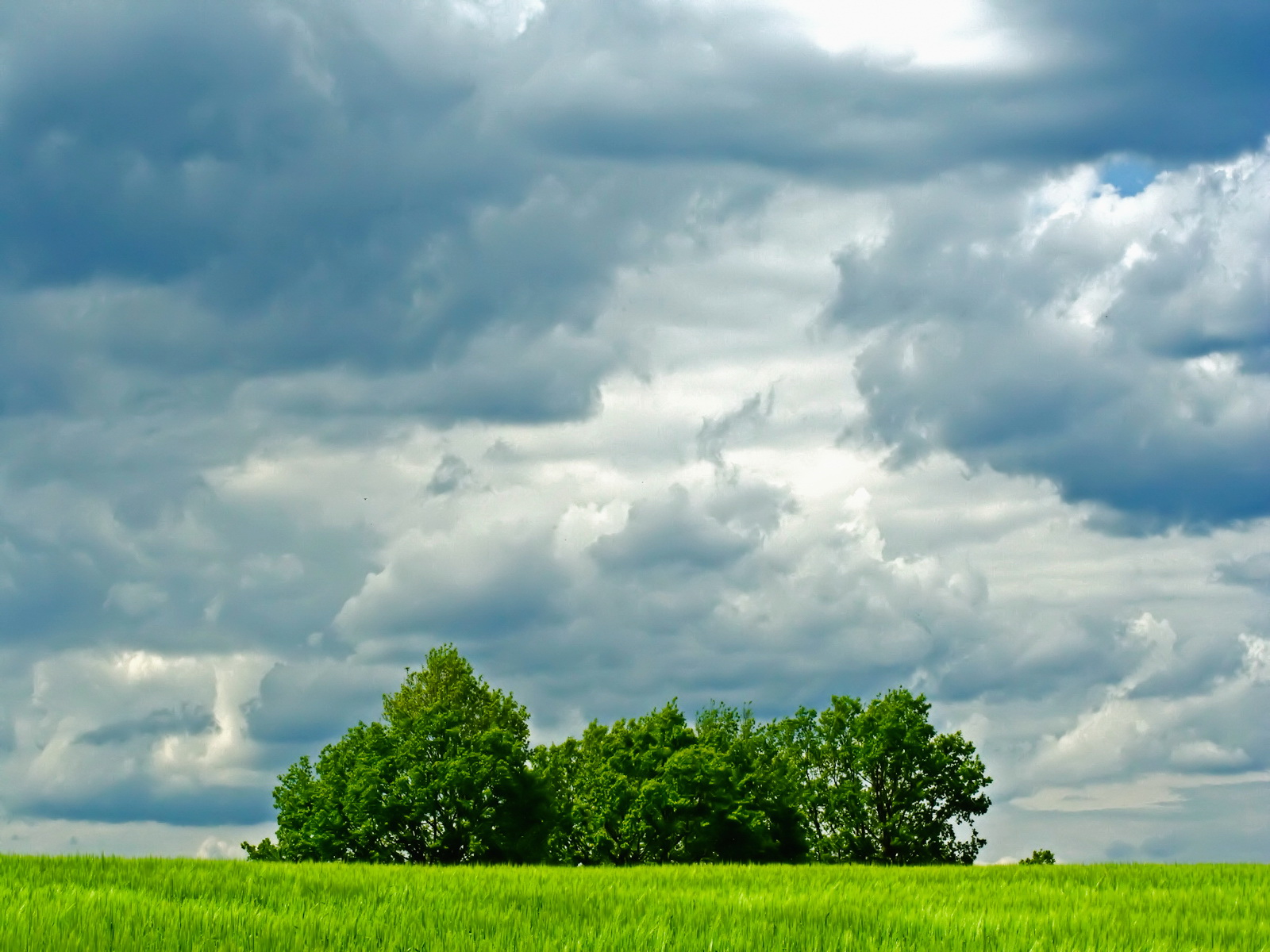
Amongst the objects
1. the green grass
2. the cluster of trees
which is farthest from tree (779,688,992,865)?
the green grass

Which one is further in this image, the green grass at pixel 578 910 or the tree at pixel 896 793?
Result: the tree at pixel 896 793

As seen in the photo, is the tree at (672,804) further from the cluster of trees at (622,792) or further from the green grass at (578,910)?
the green grass at (578,910)

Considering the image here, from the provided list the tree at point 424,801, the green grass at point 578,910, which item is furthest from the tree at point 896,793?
the green grass at point 578,910

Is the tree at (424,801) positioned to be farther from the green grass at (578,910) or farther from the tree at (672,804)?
the green grass at (578,910)

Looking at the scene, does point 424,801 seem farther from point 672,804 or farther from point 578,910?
point 578,910

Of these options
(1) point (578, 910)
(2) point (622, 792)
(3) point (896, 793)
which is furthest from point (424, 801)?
(1) point (578, 910)

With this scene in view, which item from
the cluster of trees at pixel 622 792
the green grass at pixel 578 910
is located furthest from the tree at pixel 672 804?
the green grass at pixel 578 910

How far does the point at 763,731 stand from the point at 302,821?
114 ft

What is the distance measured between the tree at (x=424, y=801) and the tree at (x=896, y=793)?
763 inches

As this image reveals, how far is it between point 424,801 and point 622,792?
12702 millimetres

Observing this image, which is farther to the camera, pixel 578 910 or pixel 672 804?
pixel 672 804

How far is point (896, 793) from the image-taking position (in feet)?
245

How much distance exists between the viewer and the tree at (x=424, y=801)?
64812mm

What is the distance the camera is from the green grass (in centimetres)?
1202
